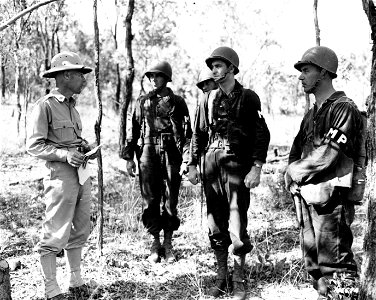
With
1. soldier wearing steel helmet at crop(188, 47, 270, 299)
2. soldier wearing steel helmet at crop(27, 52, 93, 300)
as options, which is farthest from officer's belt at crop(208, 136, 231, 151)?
soldier wearing steel helmet at crop(27, 52, 93, 300)

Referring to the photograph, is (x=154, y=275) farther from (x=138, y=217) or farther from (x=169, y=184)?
(x=138, y=217)

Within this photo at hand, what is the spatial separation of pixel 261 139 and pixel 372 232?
1.37 metres

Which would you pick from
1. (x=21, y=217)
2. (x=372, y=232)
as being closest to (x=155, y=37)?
(x=21, y=217)

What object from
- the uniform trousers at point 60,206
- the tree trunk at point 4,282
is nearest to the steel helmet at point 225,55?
the uniform trousers at point 60,206

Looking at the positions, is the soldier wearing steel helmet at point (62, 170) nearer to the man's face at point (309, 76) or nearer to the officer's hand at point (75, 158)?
the officer's hand at point (75, 158)

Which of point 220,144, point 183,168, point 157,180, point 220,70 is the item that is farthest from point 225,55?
point 157,180

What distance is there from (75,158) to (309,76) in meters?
2.08

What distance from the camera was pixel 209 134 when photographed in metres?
4.14

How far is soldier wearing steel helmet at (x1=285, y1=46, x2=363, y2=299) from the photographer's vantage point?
10.3 feet

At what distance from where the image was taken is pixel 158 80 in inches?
196

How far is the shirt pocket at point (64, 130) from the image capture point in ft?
12.2

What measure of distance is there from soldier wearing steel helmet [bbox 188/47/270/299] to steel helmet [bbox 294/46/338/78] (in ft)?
2.26

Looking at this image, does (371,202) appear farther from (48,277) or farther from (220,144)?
(48,277)

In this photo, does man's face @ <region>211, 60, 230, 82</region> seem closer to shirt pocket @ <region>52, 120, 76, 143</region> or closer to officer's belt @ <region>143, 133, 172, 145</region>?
officer's belt @ <region>143, 133, 172, 145</region>
